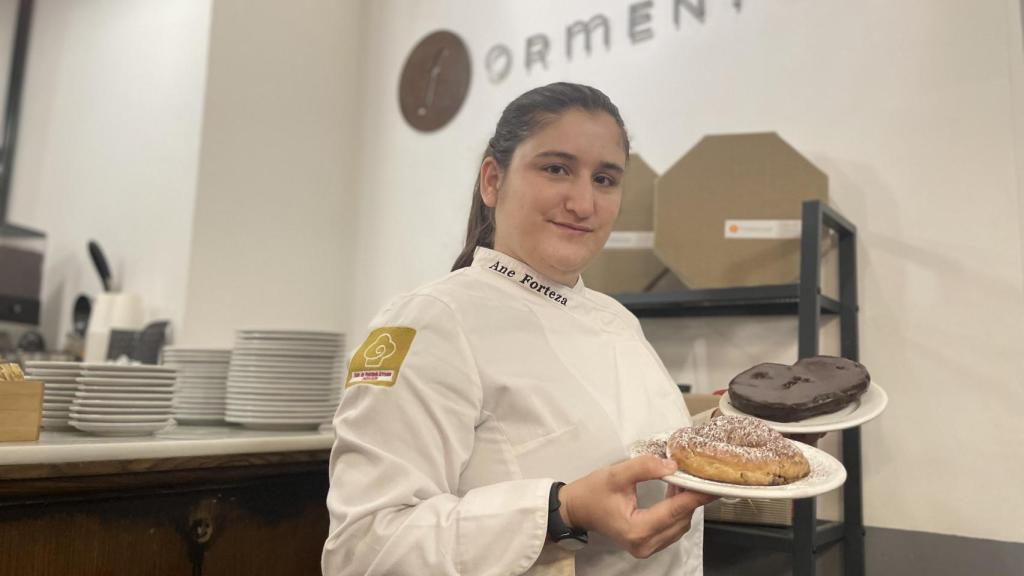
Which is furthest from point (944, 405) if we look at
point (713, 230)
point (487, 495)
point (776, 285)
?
point (487, 495)

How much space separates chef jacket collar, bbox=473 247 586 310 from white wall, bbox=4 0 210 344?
1.81 metres

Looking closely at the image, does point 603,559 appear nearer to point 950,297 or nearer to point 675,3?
point 950,297

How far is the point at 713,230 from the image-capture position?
1.79 meters

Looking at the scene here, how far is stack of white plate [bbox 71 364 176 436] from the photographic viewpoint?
1427 mm

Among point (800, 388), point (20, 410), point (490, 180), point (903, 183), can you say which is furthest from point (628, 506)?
point (903, 183)

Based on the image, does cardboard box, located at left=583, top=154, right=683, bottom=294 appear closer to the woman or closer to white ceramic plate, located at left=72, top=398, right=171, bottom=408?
the woman

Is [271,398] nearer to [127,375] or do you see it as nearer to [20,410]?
[127,375]

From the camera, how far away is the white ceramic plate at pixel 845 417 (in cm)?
106

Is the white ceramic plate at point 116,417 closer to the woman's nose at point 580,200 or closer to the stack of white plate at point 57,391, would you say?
the stack of white plate at point 57,391

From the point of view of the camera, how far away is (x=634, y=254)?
199cm

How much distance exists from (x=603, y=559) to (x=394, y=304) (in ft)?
1.60

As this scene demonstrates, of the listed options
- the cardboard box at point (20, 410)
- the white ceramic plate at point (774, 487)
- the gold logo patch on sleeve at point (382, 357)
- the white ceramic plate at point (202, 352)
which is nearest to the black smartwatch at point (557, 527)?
the white ceramic plate at point (774, 487)

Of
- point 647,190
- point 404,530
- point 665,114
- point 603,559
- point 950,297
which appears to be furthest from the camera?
point 665,114

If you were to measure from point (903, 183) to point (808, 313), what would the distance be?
542 mm
